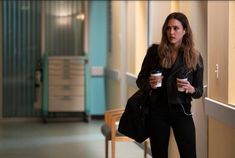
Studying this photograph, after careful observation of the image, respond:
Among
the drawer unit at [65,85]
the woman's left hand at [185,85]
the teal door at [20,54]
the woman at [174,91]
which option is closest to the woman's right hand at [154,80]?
the woman at [174,91]

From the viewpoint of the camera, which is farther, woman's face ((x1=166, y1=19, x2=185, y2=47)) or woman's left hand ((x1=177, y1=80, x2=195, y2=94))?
woman's face ((x1=166, y1=19, x2=185, y2=47))

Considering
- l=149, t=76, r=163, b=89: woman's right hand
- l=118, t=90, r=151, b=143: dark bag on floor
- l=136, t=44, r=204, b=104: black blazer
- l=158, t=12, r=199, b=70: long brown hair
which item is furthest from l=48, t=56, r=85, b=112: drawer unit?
l=149, t=76, r=163, b=89: woman's right hand

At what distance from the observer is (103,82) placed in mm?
10664

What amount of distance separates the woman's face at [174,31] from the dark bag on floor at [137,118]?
0.39 meters

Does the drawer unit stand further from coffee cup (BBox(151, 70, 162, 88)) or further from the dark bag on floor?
coffee cup (BBox(151, 70, 162, 88))

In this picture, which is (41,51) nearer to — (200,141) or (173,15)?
(200,141)

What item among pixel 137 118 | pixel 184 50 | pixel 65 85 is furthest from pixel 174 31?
pixel 65 85

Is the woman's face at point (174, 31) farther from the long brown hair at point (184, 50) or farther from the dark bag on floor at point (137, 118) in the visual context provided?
the dark bag on floor at point (137, 118)

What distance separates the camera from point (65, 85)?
10.2m

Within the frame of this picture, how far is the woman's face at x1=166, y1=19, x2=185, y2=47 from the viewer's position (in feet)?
11.3

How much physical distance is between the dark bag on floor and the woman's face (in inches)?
15.5

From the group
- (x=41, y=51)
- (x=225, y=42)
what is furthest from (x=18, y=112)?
(x=225, y=42)

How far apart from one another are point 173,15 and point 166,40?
174 millimetres

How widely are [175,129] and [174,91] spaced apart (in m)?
0.26
